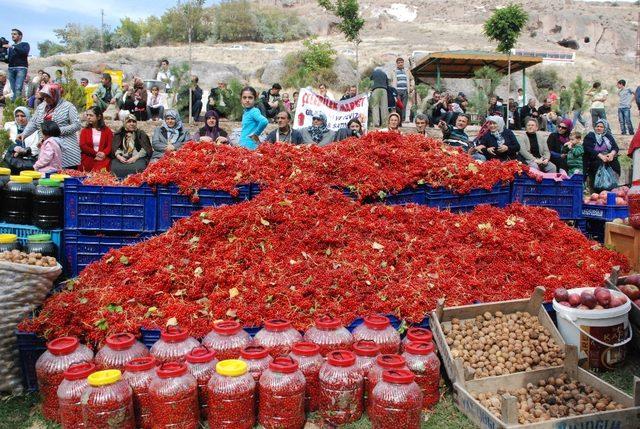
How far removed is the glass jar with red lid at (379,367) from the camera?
4.49m

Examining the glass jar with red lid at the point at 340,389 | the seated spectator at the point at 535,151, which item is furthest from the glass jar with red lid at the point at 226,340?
the seated spectator at the point at 535,151

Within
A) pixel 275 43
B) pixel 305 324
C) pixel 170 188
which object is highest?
pixel 275 43

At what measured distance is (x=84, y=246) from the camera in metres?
6.37

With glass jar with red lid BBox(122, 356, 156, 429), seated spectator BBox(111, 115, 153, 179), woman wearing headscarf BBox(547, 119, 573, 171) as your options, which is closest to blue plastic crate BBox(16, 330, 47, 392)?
glass jar with red lid BBox(122, 356, 156, 429)

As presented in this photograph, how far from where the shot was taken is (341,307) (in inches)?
211

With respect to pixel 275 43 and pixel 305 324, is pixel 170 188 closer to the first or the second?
pixel 305 324

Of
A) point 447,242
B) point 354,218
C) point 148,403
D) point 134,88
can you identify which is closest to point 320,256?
point 354,218

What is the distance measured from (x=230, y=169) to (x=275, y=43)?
2039 inches

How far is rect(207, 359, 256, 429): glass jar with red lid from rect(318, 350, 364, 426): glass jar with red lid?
53cm

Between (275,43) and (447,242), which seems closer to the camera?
(447,242)

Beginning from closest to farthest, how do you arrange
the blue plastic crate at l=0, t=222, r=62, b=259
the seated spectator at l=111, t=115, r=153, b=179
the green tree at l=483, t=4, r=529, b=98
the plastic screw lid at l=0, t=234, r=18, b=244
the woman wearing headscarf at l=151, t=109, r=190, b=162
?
the plastic screw lid at l=0, t=234, r=18, b=244, the blue plastic crate at l=0, t=222, r=62, b=259, the seated spectator at l=111, t=115, r=153, b=179, the woman wearing headscarf at l=151, t=109, r=190, b=162, the green tree at l=483, t=4, r=529, b=98

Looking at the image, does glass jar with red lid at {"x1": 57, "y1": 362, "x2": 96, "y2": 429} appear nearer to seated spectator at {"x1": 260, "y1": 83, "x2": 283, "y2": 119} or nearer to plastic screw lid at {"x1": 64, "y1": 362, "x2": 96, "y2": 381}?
plastic screw lid at {"x1": 64, "y1": 362, "x2": 96, "y2": 381}

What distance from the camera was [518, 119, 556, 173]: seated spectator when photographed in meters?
9.65

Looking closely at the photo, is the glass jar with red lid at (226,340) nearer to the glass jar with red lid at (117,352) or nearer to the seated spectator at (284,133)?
the glass jar with red lid at (117,352)
